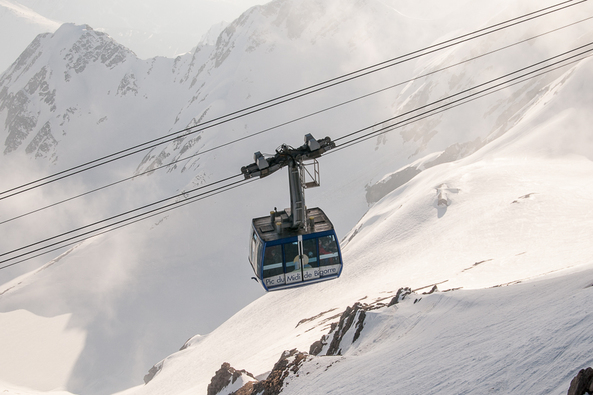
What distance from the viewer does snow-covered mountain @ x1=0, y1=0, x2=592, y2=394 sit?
110ft

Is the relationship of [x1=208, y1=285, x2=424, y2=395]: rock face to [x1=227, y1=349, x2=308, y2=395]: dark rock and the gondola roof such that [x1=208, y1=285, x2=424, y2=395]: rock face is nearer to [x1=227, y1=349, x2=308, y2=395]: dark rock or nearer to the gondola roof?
[x1=227, y1=349, x2=308, y2=395]: dark rock

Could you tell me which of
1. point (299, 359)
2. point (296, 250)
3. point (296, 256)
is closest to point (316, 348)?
point (299, 359)

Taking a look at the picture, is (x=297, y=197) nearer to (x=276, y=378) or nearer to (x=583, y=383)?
(x=276, y=378)

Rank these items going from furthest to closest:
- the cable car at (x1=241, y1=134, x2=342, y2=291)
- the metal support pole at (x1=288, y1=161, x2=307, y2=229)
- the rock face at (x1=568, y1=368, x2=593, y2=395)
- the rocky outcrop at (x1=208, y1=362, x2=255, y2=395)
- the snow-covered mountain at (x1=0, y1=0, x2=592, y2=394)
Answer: the snow-covered mountain at (x1=0, y1=0, x2=592, y2=394) < the rocky outcrop at (x1=208, y1=362, x2=255, y2=395) < the cable car at (x1=241, y1=134, x2=342, y2=291) < the metal support pole at (x1=288, y1=161, x2=307, y2=229) < the rock face at (x1=568, y1=368, x2=593, y2=395)

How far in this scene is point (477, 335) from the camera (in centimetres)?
1291

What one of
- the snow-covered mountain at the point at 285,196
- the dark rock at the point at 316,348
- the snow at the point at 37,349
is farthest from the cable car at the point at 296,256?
the snow at the point at 37,349

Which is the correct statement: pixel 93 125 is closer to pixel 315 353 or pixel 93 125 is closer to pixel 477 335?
pixel 315 353

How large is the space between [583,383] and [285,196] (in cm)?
7382

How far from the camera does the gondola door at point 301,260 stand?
1442 centimetres

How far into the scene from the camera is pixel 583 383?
25.5ft

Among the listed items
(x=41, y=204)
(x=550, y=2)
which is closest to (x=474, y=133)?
(x=550, y=2)

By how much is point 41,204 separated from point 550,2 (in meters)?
147

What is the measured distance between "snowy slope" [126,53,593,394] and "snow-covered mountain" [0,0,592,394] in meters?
0.26

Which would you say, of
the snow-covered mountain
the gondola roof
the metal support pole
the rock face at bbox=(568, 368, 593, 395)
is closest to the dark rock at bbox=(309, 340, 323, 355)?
the snow-covered mountain
